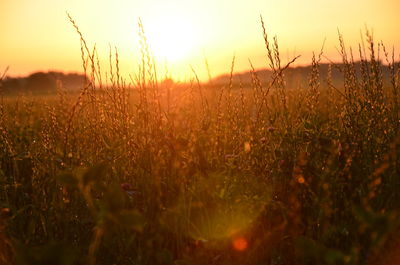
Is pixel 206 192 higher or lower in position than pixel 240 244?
higher

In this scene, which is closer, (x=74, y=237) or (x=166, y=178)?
(x=74, y=237)

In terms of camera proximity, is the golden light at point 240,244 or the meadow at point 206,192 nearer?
the meadow at point 206,192

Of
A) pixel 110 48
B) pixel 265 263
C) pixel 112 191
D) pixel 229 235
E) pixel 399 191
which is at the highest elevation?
pixel 110 48

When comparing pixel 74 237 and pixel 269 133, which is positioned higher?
pixel 269 133

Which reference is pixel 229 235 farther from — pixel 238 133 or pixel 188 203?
pixel 238 133

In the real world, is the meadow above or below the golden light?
above

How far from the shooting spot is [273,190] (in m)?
2.00

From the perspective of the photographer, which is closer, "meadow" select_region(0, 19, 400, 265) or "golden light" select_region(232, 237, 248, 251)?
"meadow" select_region(0, 19, 400, 265)

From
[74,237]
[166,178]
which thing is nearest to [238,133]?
[166,178]

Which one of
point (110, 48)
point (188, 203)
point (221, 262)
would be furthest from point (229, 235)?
point (110, 48)

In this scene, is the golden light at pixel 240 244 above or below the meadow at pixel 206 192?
below

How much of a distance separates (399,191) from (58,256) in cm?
143

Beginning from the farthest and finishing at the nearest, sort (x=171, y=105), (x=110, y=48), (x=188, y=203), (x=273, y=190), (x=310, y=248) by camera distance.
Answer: (x=110, y=48) < (x=171, y=105) < (x=273, y=190) < (x=188, y=203) < (x=310, y=248)

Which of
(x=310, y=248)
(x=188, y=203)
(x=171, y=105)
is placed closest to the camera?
(x=310, y=248)
